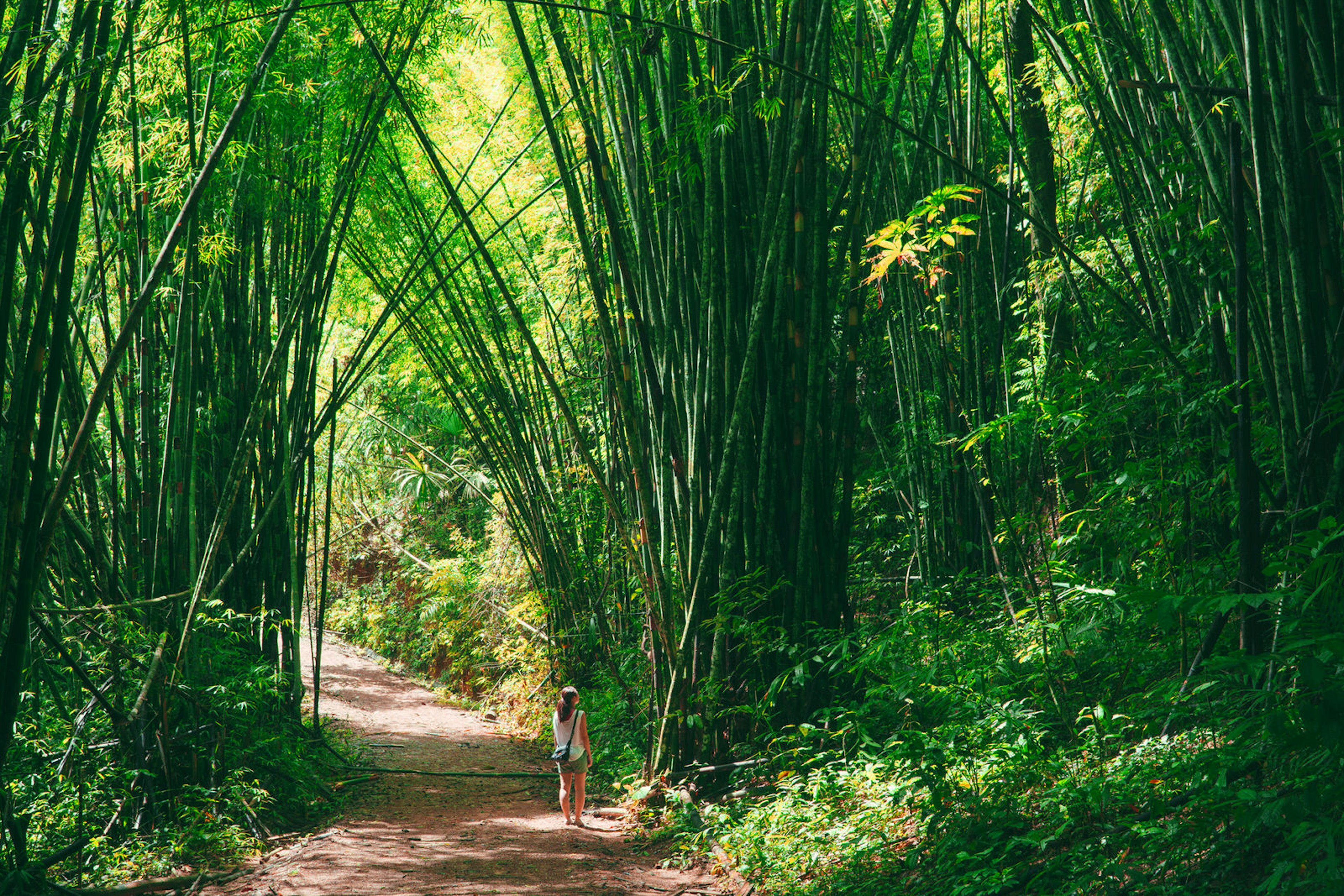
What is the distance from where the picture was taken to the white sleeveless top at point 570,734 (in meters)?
3.67

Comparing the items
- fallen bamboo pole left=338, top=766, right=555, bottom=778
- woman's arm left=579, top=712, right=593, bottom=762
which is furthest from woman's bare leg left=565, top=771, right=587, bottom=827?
fallen bamboo pole left=338, top=766, right=555, bottom=778

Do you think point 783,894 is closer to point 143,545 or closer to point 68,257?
point 68,257

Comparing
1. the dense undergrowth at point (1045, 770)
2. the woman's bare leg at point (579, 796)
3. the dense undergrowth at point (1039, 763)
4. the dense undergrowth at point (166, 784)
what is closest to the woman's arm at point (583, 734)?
the woman's bare leg at point (579, 796)

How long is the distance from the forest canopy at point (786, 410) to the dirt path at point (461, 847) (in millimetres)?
251

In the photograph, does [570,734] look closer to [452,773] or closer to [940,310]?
[452,773]

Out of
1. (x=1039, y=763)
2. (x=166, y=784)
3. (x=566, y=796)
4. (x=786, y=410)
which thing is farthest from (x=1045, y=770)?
(x=166, y=784)

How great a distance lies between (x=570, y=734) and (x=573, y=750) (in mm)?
121

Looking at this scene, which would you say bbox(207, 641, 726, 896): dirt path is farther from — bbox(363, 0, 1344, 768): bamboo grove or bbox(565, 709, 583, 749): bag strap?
bbox(363, 0, 1344, 768): bamboo grove

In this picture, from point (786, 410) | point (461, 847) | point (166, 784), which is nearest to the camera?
point (786, 410)

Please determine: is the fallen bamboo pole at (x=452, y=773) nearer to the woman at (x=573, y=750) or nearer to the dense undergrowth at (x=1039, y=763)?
the woman at (x=573, y=750)

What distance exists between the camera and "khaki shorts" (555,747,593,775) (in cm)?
366

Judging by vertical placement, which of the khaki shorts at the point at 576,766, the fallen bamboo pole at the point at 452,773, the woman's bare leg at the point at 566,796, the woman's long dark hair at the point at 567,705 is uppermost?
the woman's long dark hair at the point at 567,705

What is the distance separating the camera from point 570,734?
3.79 m

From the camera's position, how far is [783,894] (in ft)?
7.48
